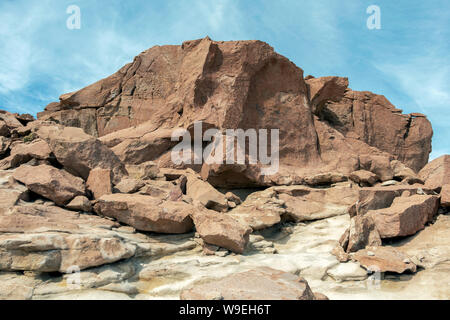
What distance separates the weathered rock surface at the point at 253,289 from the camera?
277 cm

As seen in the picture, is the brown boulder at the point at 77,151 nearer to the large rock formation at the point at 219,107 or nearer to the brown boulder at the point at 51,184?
the brown boulder at the point at 51,184

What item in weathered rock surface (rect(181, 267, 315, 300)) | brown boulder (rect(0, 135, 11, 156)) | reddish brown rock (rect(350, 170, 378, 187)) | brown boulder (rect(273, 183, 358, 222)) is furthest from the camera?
reddish brown rock (rect(350, 170, 378, 187))

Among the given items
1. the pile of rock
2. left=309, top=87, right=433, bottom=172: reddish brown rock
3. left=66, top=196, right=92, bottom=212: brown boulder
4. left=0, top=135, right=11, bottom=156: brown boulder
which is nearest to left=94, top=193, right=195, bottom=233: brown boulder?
the pile of rock

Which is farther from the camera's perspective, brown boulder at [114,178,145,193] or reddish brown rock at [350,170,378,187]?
reddish brown rock at [350,170,378,187]

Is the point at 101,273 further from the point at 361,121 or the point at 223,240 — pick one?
the point at 361,121

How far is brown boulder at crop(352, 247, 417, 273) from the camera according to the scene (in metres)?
4.18

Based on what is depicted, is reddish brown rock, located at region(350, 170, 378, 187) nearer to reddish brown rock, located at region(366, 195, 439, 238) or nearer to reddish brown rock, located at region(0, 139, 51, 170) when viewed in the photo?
reddish brown rock, located at region(366, 195, 439, 238)

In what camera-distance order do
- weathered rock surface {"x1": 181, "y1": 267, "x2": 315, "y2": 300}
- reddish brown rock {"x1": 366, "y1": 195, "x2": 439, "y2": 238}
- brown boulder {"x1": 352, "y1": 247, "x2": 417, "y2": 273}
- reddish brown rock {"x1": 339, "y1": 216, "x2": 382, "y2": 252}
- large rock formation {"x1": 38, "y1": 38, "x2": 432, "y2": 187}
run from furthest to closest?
1. large rock formation {"x1": 38, "y1": 38, "x2": 432, "y2": 187}
2. reddish brown rock {"x1": 366, "y1": 195, "x2": 439, "y2": 238}
3. reddish brown rock {"x1": 339, "y1": 216, "x2": 382, "y2": 252}
4. brown boulder {"x1": 352, "y1": 247, "x2": 417, "y2": 273}
5. weathered rock surface {"x1": 181, "y1": 267, "x2": 315, "y2": 300}

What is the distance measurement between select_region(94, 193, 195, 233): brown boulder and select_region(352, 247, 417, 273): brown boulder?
2.45 meters

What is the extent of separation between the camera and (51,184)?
534 cm

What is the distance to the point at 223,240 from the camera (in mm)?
4680

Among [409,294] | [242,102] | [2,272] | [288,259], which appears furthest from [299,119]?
[2,272]

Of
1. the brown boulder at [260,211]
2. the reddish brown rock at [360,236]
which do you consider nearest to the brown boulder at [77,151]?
the brown boulder at [260,211]

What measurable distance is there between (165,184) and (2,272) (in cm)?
354
